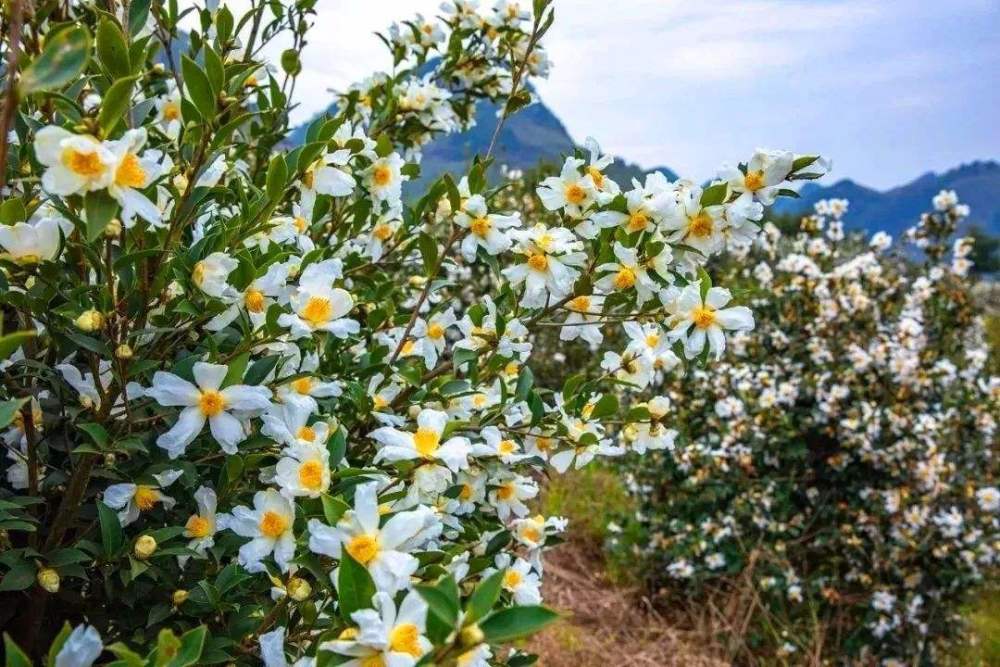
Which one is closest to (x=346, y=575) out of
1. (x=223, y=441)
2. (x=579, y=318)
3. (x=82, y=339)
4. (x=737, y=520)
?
(x=223, y=441)

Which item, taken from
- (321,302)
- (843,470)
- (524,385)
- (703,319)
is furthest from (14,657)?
(843,470)

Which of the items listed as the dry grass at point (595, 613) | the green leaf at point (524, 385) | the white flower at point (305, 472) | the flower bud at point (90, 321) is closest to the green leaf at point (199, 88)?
the flower bud at point (90, 321)

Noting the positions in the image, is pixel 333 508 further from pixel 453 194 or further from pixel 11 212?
pixel 453 194

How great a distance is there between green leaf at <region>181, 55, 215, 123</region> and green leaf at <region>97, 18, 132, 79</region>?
6 centimetres

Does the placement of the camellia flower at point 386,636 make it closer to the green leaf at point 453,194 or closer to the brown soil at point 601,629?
the green leaf at point 453,194

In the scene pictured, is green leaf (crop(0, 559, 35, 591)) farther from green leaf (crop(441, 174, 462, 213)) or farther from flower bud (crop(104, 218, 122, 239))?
green leaf (crop(441, 174, 462, 213))

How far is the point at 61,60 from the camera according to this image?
0.53 meters

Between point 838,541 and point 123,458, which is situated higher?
point 123,458

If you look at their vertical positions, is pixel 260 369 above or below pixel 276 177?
below

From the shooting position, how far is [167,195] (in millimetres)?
877

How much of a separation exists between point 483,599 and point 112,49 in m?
0.60

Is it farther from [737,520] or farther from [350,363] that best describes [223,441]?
[737,520]

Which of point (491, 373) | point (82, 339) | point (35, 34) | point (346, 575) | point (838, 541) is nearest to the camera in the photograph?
point (346, 575)

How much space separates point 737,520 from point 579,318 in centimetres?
251
